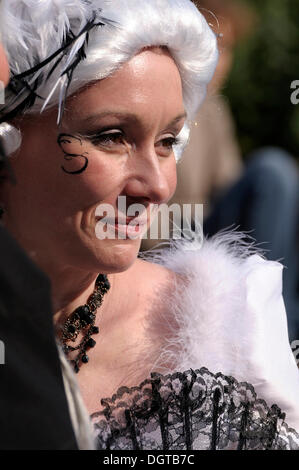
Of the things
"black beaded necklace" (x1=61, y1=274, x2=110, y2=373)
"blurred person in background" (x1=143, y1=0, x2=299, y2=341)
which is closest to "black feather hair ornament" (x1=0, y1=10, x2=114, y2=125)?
"black beaded necklace" (x1=61, y1=274, x2=110, y2=373)

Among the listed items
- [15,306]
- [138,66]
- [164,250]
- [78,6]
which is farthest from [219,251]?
[15,306]

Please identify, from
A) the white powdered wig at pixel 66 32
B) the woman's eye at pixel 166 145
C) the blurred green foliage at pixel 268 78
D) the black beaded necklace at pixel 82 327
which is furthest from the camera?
the blurred green foliage at pixel 268 78

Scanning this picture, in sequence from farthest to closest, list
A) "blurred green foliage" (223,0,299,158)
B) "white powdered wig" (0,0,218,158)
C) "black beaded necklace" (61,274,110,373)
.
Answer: "blurred green foliage" (223,0,299,158), "black beaded necklace" (61,274,110,373), "white powdered wig" (0,0,218,158)

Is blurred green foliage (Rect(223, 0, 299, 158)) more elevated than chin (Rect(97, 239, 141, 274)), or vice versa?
blurred green foliage (Rect(223, 0, 299, 158))

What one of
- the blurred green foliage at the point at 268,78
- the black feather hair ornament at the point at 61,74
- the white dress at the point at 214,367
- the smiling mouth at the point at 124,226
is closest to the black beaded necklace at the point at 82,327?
the white dress at the point at 214,367

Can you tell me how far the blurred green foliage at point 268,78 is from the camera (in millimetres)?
5621

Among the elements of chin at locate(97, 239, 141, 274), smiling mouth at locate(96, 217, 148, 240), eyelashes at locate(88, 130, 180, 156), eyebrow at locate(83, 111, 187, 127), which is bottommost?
chin at locate(97, 239, 141, 274)

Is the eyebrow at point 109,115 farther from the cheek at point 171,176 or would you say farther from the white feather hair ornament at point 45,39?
the cheek at point 171,176

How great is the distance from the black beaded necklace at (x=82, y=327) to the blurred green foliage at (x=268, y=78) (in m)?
3.84

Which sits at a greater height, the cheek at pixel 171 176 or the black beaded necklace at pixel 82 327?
the cheek at pixel 171 176

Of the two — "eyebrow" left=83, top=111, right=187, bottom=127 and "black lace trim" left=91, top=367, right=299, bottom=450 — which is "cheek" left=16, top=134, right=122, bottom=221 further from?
"black lace trim" left=91, top=367, right=299, bottom=450

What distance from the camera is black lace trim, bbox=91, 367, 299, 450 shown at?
1662 mm

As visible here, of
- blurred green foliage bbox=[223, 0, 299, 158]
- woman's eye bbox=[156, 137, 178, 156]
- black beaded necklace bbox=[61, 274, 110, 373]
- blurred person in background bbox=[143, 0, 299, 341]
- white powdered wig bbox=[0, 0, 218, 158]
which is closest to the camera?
white powdered wig bbox=[0, 0, 218, 158]
